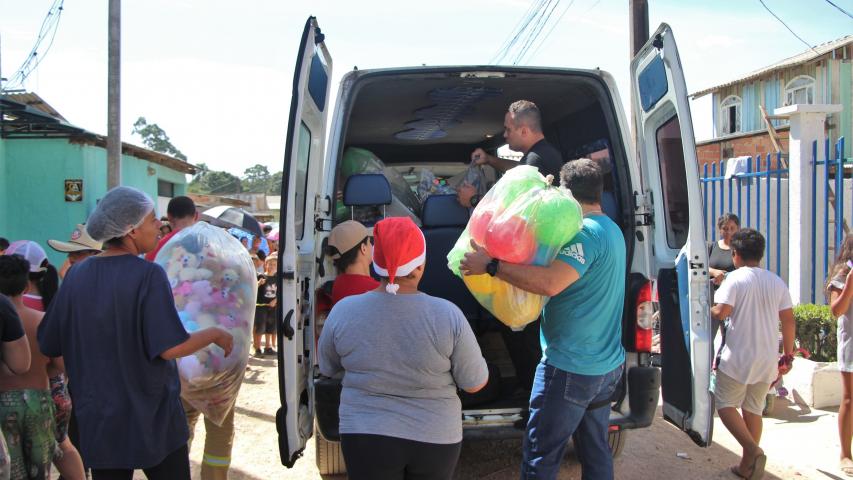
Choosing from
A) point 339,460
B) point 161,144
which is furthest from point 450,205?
point 161,144

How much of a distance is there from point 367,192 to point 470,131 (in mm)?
2678

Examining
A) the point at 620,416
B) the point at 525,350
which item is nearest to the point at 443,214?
the point at 525,350

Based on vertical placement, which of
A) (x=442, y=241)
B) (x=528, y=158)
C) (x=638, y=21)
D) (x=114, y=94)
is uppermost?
(x=638, y=21)

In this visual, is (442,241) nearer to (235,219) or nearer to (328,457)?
(328,457)

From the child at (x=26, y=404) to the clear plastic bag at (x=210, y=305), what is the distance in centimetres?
60

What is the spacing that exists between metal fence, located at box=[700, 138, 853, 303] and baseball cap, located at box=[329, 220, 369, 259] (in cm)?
552

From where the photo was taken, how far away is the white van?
309 cm

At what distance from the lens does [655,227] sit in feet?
11.6

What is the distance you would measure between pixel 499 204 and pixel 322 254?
1.20 metres

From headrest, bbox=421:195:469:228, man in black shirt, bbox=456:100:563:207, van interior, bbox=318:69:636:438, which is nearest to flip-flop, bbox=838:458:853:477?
van interior, bbox=318:69:636:438

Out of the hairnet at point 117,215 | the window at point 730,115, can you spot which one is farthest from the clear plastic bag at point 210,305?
the window at point 730,115

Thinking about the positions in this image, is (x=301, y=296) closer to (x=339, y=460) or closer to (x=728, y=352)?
(x=339, y=460)

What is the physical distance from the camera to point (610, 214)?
3.81 meters

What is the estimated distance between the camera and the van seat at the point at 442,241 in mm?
4203
